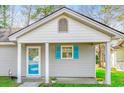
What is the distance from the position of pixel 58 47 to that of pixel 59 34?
260 cm

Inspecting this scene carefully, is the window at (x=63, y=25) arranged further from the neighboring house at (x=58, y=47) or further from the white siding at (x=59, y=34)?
the white siding at (x=59, y=34)

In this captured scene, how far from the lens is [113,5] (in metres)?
34.1

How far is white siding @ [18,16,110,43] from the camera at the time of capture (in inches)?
643

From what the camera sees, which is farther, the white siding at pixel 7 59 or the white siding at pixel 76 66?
the white siding at pixel 7 59

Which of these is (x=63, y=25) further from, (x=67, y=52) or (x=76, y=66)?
(x=76, y=66)

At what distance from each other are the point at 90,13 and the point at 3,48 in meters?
18.8

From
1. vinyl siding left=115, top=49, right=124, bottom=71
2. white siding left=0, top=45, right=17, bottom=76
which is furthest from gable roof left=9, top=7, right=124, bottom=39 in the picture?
vinyl siding left=115, top=49, right=124, bottom=71

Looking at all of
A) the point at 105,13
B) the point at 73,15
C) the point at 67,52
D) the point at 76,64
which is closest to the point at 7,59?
the point at 67,52

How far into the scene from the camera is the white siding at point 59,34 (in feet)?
53.6

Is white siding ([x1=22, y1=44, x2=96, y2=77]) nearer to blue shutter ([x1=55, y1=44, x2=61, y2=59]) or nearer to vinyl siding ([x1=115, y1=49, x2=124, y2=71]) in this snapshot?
blue shutter ([x1=55, y1=44, x2=61, y2=59])

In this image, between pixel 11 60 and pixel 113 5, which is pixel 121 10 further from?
pixel 11 60

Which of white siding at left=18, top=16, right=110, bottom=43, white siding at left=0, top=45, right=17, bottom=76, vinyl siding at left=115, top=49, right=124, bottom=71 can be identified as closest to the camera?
white siding at left=18, top=16, right=110, bottom=43

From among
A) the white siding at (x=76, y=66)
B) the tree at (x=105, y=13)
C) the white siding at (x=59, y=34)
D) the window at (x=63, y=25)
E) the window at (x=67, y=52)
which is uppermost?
the tree at (x=105, y=13)

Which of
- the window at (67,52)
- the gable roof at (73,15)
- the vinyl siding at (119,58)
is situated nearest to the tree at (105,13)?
the vinyl siding at (119,58)
